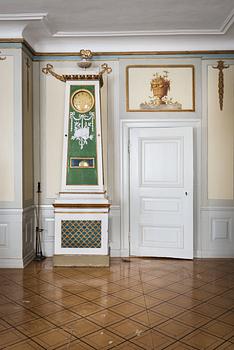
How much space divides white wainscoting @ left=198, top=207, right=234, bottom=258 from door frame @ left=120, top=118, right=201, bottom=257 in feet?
0.31

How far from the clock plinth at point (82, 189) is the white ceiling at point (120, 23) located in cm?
66

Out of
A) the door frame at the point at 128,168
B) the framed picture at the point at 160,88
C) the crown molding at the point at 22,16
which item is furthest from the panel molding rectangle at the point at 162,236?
the crown molding at the point at 22,16

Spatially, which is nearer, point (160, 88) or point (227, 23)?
point (227, 23)

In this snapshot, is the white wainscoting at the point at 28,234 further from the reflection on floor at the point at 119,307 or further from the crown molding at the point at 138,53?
the crown molding at the point at 138,53

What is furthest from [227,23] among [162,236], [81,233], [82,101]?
[81,233]

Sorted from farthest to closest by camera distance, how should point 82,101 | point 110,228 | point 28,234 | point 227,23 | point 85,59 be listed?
point 110,228 < point 85,59 < point 28,234 < point 82,101 < point 227,23

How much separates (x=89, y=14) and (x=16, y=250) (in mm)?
2921

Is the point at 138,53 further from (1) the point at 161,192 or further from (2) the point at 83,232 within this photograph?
(2) the point at 83,232

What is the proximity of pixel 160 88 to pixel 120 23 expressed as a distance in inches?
40.9

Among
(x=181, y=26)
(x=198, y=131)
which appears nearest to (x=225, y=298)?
(x=198, y=131)

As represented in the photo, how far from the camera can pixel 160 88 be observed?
5184mm

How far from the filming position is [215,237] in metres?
5.16

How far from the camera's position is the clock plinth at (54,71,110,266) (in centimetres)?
464

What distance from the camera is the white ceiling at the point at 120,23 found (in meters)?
4.11
